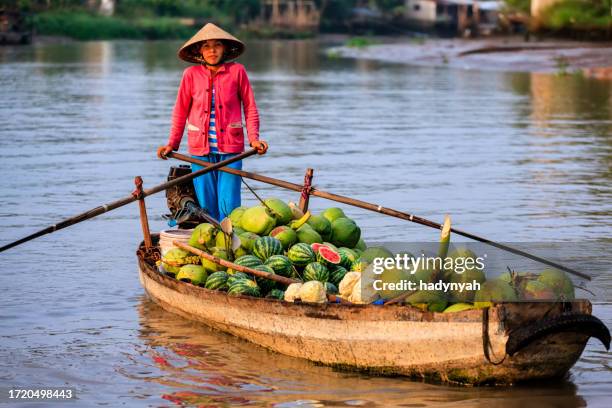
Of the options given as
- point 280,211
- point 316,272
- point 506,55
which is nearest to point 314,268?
point 316,272

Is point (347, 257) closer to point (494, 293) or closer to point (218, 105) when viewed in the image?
point (494, 293)

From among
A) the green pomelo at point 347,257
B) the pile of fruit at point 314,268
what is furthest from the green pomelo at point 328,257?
the green pomelo at point 347,257

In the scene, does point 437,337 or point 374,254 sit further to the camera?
point 374,254

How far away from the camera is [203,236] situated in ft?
29.3

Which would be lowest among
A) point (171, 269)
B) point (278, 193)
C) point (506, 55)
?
point (506, 55)

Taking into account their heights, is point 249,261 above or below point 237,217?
below

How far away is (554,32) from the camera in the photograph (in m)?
53.5

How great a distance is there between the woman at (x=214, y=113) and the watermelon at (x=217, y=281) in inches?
Answer: 48.6

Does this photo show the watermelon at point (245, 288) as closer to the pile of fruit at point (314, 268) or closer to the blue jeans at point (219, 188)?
the pile of fruit at point (314, 268)

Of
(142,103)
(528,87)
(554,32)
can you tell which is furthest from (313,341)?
(554,32)

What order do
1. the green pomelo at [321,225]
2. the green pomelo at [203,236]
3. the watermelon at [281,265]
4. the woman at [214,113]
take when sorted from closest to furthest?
the watermelon at [281,265], the green pomelo at [203,236], the green pomelo at [321,225], the woman at [214,113]

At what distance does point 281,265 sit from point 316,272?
0.82 ft

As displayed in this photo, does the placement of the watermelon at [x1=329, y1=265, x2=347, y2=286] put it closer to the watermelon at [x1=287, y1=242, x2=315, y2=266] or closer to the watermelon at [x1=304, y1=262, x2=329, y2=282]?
the watermelon at [x1=304, y1=262, x2=329, y2=282]

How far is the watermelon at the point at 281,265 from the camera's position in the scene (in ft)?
27.5
